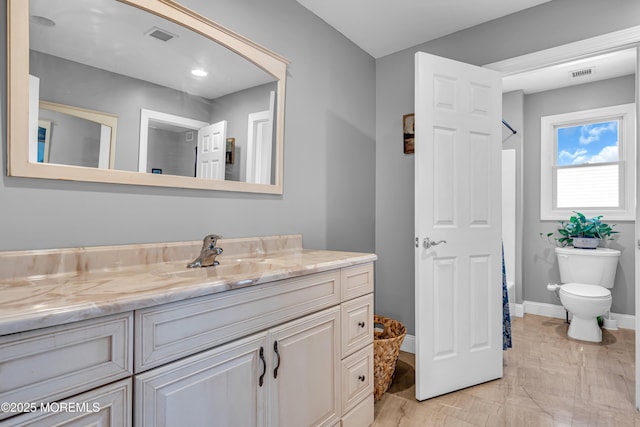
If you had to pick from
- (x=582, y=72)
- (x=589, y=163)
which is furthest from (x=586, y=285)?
(x=582, y=72)

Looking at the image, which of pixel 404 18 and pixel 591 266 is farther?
pixel 591 266

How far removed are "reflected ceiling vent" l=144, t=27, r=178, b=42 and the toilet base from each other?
382 centimetres

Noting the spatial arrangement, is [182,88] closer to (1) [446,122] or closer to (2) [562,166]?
(1) [446,122]

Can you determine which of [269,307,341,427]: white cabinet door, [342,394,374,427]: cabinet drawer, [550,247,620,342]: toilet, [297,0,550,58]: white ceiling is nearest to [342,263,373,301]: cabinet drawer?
[269,307,341,427]: white cabinet door

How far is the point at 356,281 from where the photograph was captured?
5.49 ft

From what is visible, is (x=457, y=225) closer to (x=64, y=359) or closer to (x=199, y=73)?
(x=199, y=73)

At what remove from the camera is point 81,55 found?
123 cm

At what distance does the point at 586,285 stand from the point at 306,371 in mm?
3102

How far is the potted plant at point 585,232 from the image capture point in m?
3.30

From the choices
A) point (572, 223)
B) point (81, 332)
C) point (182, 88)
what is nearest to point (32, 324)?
point (81, 332)

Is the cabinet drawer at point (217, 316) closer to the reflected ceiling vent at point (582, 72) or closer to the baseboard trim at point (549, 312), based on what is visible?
the baseboard trim at point (549, 312)

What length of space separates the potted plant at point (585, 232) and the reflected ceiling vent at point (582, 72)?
4.63 feet

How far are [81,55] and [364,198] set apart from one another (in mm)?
2126

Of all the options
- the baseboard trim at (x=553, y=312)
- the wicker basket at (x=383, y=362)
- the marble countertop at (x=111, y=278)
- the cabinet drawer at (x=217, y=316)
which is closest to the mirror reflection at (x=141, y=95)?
the marble countertop at (x=111, y=278)
